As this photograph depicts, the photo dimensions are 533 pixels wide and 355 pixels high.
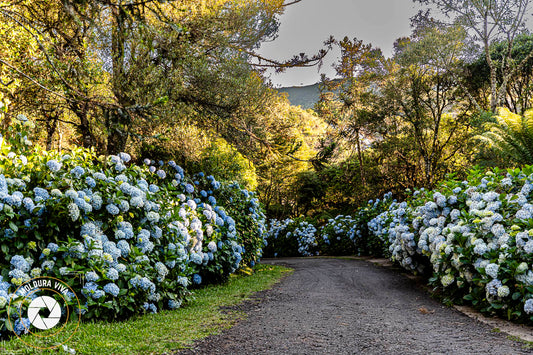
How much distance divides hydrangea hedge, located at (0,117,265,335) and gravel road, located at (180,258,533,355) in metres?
1.12

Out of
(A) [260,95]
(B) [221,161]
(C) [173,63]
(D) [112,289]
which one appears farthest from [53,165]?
(B) [221,161]

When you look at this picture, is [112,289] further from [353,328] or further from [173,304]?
[353,328]

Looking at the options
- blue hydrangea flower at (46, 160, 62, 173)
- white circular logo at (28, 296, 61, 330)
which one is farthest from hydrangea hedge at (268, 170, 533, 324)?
blue hydrangea flower at (46, 160, 62, 173)

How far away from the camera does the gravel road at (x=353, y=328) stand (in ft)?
9.28

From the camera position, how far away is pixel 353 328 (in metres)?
3.42

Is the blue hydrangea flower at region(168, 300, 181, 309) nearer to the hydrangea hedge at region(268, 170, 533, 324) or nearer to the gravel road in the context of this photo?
the gravel road

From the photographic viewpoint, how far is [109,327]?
3186 millimetres

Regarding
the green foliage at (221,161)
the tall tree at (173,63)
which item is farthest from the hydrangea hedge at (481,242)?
the green foliage at (221,161)

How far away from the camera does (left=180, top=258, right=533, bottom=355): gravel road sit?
2828 millimetres

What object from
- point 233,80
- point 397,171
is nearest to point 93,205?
point 233,80

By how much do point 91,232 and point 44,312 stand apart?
0.85 m

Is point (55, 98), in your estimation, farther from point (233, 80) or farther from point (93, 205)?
point (93, 205)

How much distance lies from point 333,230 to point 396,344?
1175 centimetres

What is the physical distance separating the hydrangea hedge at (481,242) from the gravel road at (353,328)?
37cm
